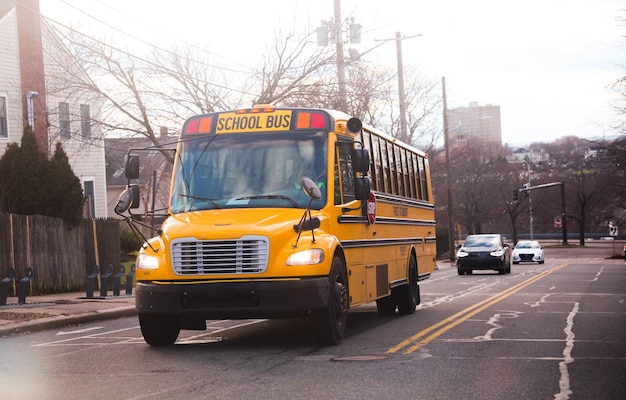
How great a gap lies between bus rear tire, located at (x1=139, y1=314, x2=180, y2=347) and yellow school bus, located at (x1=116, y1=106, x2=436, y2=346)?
14mm

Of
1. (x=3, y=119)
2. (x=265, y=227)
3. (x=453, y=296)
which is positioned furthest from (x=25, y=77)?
(x=265, y=227)

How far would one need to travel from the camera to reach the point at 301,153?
12602mm

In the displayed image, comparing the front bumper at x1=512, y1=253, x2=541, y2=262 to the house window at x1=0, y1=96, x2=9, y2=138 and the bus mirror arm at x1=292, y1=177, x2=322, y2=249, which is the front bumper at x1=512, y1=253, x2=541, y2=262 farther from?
the bus mirror arm at x1=292, y1=177, x2=322, y2=249

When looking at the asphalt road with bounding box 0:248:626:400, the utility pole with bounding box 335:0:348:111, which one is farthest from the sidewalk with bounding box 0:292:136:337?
the utility pole with bounding box 335:0:348:111

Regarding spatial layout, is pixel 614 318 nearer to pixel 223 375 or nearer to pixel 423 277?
pixel 423 277

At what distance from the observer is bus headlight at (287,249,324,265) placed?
11.2m

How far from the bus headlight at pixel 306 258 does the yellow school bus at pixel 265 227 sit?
13 mm

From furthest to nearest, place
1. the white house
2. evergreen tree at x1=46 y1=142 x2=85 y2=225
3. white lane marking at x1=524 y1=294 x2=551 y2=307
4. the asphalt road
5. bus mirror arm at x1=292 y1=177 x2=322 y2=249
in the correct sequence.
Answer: the white house, evergreen tree at x1=46 y1=142 x2=85 y2=225, white lane marking at x1=524 y1=294 x2=551 y2=307, bus mirror arm at x1=292 y1=177 x2=322 y2=249, the asphalt road

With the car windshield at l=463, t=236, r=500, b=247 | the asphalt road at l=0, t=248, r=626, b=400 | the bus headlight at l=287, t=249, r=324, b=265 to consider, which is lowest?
the asphalt road at l=0, t=248, r=626, b=400

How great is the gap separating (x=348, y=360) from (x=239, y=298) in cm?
161

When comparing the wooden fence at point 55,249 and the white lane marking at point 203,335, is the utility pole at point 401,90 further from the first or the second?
the white lane marking at point 203,335

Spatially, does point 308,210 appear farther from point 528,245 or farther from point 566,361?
point 528,245

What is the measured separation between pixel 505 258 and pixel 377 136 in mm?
23713

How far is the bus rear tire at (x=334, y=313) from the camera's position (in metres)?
11.5
